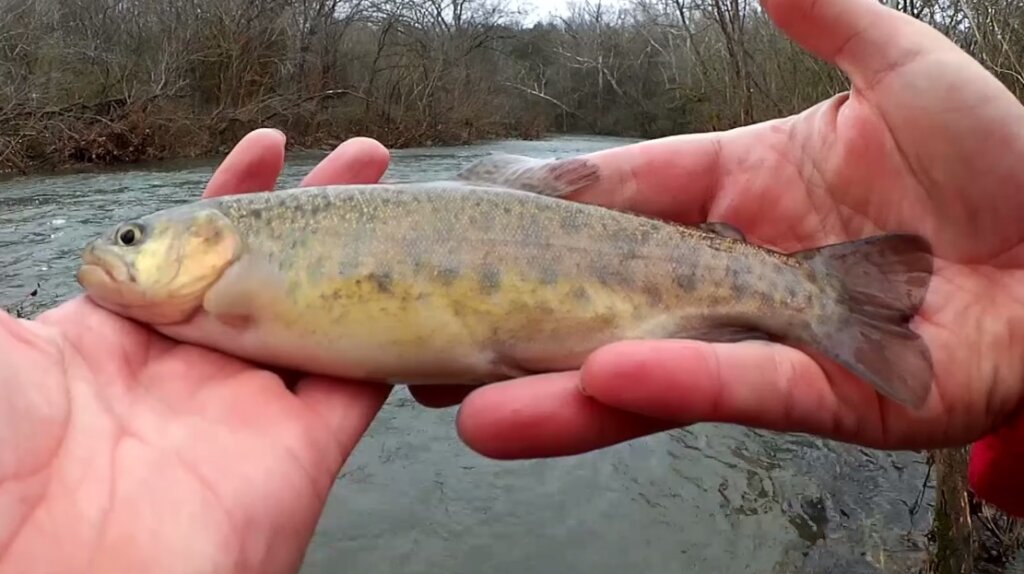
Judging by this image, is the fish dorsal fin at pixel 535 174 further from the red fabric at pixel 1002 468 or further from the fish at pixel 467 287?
the red fabric at pixel 1002 468

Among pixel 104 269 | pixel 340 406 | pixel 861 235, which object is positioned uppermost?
pixel 861 235

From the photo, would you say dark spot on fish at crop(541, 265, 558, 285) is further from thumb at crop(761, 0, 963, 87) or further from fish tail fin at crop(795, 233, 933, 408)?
thumb at crop(761, 0, 963, 87)

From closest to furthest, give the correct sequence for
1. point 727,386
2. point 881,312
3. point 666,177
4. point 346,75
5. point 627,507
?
point 727,386
point 881,312
point 666,177
point 627,507
point 346,75

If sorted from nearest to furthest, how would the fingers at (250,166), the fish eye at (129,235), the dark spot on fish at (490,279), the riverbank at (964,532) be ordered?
the dark spot on fish at (490,279), the fish eye at (129,235), the fingers at (250,166), the riverbank at (964,532)

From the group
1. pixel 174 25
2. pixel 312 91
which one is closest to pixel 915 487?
pixel 174 25

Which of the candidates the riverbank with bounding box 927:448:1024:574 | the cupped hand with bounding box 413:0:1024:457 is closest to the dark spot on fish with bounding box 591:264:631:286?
the cupped hand with bounding box 413:0:1024:457

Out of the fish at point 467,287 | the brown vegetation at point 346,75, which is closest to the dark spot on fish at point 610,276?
the fish at point 467,287

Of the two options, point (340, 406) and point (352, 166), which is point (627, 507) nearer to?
point (352, 166)

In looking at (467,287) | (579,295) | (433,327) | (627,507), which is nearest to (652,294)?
(579,295)
